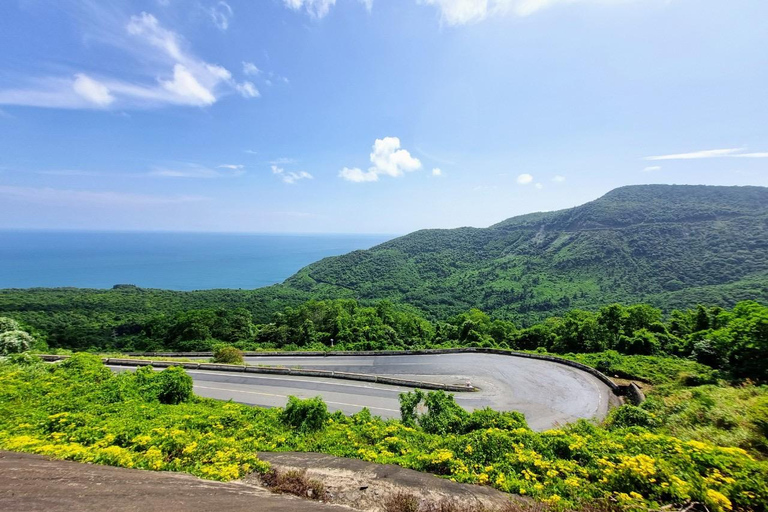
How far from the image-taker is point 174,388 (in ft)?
40.8

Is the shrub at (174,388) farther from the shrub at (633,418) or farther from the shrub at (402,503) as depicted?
the shrub at (633,418)

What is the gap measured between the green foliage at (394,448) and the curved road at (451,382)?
6.31 meters

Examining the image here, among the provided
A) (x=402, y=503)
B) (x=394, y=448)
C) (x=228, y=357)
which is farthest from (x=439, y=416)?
(x=228, y=357)

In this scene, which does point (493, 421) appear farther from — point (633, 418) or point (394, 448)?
point (633, 418)

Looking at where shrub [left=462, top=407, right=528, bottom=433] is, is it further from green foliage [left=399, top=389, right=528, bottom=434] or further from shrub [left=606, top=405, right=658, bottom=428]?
shrub [left=606, top=405, right=658, bottom=428]

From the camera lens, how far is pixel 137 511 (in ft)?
12.4

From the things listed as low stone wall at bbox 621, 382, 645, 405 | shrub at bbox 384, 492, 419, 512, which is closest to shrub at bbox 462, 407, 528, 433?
shrub at bbox 384, 492, 419, 512

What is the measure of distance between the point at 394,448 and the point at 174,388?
9.69 metres

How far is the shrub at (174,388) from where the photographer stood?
12391 mm

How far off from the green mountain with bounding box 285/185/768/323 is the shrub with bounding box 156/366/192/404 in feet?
286

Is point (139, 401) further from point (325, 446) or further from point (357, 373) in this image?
point (357, 373)

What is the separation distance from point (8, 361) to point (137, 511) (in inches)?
615

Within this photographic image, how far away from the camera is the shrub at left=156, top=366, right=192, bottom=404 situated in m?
12.4

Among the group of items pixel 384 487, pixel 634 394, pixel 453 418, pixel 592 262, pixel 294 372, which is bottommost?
pixel 634 394
